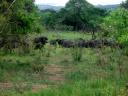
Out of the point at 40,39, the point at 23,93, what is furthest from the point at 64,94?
the point at 40,39

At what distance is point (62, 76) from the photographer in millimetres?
15500

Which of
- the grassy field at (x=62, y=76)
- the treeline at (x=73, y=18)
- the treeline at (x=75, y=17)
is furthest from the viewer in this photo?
the treeline at (x=73, y=18)

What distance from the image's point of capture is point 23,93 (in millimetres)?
11766

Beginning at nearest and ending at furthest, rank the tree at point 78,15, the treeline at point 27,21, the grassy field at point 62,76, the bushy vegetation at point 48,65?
the grassy field at point 62,76 < the bushy vegetation at point 48,65 < the treeline at point 27,21 < the tree at point 78,15

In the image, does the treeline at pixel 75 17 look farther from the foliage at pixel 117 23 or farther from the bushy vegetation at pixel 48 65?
the foliage at pixel 117 23

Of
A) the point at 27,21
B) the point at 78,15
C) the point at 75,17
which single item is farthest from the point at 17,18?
the point at 78,15

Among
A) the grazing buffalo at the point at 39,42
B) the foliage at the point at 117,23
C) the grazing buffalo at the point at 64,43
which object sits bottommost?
the grazing buffalo at the point at 64,43

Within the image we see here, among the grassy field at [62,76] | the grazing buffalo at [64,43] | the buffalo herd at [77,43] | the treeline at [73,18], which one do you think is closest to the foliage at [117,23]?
the grassy field at [62,76]

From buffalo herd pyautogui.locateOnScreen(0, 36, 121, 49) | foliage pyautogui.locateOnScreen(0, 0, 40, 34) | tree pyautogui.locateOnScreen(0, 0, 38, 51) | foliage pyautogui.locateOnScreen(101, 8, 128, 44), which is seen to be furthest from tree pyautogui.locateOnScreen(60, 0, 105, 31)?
foliage pyautogui.locateOnScreen(0, 0, 40, 34)

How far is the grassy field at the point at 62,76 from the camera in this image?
11.5m

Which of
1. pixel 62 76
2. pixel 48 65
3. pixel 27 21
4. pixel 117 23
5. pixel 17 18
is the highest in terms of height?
pixel 17 18

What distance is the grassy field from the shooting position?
11.5m

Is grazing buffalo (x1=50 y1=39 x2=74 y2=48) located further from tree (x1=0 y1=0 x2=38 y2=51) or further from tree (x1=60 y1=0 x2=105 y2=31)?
tree (x1=60 y1=0 x2=105 y2=31)

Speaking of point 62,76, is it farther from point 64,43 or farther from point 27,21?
point 64,43
